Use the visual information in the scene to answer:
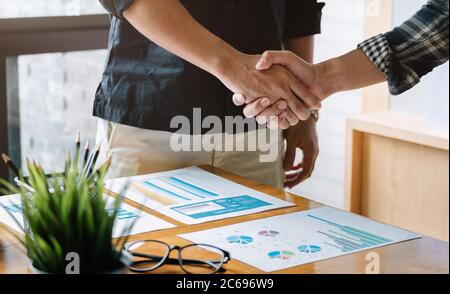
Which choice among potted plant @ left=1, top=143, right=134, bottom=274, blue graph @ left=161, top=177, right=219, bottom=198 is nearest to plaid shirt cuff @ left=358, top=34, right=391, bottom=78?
blue graph @ left=161, top=177, right=219, bottom=198

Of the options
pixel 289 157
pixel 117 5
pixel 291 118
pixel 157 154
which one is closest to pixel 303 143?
pixel 289 157

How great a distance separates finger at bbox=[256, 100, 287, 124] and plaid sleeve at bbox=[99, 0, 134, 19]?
41 cm

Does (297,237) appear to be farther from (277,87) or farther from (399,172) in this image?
(399,172)

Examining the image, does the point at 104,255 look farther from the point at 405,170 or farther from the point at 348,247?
the point at 405,170

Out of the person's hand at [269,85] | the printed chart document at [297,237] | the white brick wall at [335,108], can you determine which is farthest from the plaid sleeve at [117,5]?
the white brick wall at [335,108]

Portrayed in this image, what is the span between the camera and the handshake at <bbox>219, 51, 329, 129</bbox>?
1898 mm

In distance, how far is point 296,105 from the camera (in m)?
1.97

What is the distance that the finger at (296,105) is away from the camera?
1.96m

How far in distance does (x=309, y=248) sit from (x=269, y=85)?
649 mm

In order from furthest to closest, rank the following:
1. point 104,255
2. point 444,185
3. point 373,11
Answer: point 373,11 → point 444,185 → point 104,255

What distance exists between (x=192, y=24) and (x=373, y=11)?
139 cm

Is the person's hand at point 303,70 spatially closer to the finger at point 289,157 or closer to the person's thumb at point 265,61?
the person's thumb at point 265,61
